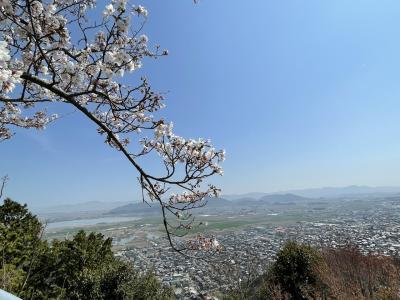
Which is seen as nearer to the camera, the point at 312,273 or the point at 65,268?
the point at 65,268

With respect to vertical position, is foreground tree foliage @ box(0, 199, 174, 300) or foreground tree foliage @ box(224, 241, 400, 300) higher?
foreground tree foliage @ box(0, 199, 174, 300)

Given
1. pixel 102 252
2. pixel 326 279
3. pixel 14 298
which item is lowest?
pixel 326 279

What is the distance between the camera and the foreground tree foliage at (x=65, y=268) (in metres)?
11.6

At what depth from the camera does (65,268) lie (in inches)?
505

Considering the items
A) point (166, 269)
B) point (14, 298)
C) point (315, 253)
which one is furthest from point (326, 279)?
point (166, 269)

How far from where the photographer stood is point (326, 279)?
12.2 metres

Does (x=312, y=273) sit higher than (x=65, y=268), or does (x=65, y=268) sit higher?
(x=65, y=268)

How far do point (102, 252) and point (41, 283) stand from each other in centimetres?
272

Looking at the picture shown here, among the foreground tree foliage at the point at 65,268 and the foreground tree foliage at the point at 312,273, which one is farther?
the foreground tree foliage at the point at 312,273

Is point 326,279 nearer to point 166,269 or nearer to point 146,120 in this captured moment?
point 146,120

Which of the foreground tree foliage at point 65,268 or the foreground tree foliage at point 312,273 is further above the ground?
the foreground tree foliage at point 65,268

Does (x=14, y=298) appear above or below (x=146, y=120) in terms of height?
below

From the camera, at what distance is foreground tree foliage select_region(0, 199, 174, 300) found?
1155 centimetres

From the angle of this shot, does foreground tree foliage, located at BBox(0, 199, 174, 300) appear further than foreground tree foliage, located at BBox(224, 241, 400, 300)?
No
